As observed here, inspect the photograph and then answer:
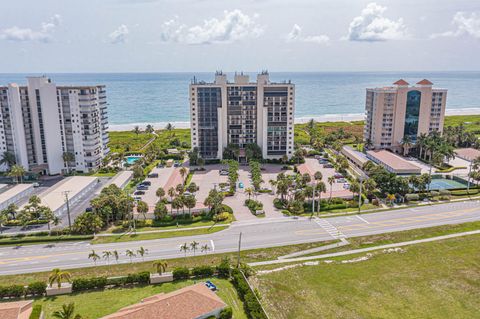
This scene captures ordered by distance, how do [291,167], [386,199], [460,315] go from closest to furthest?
[460,315] → [386,199] → [291,167]

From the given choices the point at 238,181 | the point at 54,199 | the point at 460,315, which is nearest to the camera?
the point at 460,315

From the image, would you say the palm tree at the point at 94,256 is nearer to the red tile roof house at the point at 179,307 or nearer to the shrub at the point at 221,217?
the red tile roof house at the point at 179,307

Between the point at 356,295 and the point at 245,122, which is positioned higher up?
the point at 245,122

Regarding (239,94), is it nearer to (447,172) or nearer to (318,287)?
(447,172)

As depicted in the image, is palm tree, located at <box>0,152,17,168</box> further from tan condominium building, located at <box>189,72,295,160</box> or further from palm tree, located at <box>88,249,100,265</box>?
palm tree, located at <box>88,249,100,265</box>

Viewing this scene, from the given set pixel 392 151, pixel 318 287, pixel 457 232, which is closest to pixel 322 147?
pixel 392 151

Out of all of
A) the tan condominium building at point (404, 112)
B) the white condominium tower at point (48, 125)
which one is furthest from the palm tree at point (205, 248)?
the tan condominium building at point (404, 112)

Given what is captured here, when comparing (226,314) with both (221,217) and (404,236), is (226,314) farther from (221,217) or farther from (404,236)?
(404,236)
